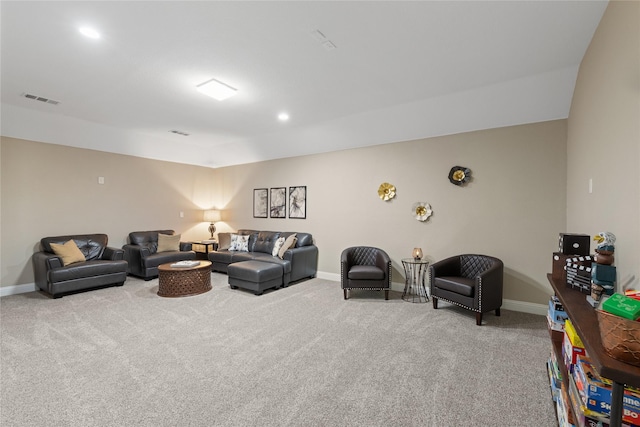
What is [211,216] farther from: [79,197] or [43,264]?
[43,264]

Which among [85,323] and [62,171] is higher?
[62,171]

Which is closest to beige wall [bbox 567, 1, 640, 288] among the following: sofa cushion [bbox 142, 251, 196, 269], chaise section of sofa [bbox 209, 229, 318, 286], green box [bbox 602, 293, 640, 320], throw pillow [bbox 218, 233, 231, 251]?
green box [bbox 602, 293, 640, 320]

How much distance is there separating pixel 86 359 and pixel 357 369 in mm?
2508

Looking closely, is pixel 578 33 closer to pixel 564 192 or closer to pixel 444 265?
pixel 564 192

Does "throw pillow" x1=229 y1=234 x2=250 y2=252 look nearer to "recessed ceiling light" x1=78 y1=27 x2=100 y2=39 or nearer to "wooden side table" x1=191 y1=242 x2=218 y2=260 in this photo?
"wooden side table" x1=191 y1=242 x2=218 y2=260

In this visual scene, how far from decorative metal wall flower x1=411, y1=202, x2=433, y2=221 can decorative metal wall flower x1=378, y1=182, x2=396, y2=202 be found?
434mm

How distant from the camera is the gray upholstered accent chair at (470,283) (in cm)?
348

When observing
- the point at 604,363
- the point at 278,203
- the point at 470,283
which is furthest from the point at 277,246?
the point at 604,363

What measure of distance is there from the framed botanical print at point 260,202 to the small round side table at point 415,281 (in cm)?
356

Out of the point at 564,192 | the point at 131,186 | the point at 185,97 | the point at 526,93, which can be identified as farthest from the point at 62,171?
the point at 564,192

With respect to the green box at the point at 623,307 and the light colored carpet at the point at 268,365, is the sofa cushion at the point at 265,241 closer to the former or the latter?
the light colored carpet at the point at 268,365

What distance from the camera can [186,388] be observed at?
2240 millimetres

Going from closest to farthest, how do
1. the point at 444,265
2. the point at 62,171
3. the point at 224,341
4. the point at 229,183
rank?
1. the point at 224,341
2. the point at 444,265
3. the point at 62,171
4. the point at 229,183

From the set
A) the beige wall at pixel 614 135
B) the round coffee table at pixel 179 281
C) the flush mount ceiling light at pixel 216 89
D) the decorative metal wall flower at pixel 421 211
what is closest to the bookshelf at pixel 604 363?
the beige wall at pixel 614 135
